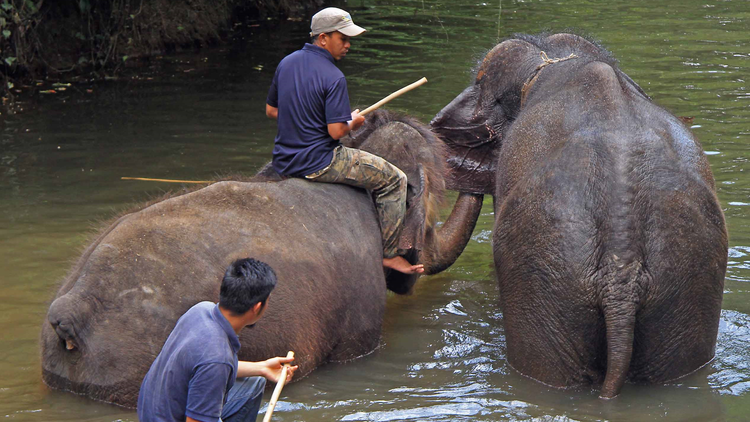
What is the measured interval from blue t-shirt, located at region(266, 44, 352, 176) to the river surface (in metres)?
1.08

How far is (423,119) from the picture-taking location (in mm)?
9062

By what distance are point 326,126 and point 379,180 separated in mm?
389

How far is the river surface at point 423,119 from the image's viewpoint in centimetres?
412

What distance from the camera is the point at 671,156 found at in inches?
155

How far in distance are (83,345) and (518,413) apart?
6.26 feet

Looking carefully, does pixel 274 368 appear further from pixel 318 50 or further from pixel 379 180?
pixel 318 50

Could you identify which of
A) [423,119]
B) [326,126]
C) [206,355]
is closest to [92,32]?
[423,119]

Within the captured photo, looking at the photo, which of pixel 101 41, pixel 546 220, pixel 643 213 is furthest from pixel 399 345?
pixel 101 41

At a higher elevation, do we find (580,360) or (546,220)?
(546,220)

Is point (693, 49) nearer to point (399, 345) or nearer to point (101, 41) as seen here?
point (101, 41)

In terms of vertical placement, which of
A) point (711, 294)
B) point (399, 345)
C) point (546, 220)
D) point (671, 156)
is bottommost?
point (399, 345)

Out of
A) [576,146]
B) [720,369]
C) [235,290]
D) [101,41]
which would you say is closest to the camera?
[235,290]

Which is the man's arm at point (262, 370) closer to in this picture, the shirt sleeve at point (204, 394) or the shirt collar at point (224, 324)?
the shirt collar at point (224, 324)

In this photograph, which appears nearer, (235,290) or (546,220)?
(235,290)
